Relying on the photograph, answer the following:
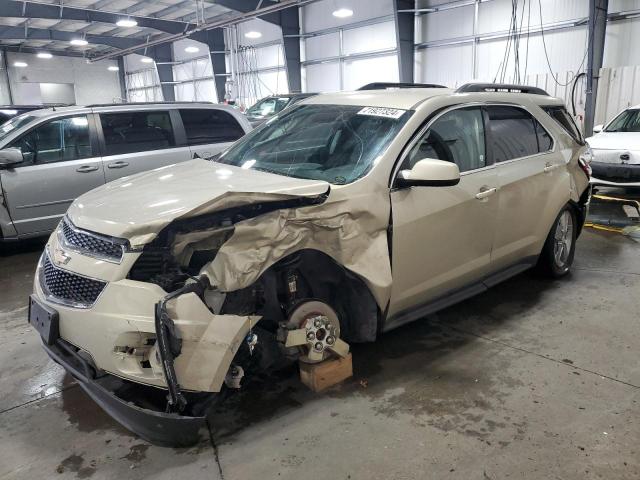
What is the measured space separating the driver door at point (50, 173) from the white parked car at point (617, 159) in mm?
7143

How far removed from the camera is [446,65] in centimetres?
1323

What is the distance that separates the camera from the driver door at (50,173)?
5.38 meters

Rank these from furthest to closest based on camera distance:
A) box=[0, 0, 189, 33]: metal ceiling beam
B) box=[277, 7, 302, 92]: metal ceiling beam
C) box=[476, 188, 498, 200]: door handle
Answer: box=[277, 7, 302, 92]: metal ceiling beam < box=[0, 0, 189, 33]: metal ceiling beam < box=[476, 188, 498, 200]: door handle

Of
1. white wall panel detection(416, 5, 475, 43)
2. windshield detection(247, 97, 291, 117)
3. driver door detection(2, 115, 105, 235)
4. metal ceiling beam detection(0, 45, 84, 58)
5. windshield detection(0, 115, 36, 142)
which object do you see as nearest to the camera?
driver door detection(2, 115, 105, 235)

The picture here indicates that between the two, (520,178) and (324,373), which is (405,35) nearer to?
(520,178)

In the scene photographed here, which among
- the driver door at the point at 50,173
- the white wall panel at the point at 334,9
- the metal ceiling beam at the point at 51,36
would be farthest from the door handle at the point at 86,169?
the metal ceiling beam at the point at 51,36

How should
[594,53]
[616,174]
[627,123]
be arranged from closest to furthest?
[616,174] → [627,123] → [594,53]

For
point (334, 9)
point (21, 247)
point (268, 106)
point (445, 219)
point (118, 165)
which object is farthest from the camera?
point (334, 9)

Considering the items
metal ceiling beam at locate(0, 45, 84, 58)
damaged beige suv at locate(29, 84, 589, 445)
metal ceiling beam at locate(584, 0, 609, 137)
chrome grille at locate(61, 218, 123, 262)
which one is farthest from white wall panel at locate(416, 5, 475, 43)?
metal ceiling beam at locate(0, 45, 84, 58)

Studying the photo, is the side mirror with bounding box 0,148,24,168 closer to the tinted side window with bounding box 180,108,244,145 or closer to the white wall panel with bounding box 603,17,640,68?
the tinted side window with bounding box 180,108,244,145

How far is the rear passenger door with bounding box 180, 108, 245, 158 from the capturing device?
252 inches

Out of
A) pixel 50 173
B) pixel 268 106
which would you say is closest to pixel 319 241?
pixel 50 173

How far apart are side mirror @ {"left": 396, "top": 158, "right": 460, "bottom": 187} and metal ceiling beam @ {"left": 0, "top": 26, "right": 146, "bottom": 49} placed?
21.5 metres

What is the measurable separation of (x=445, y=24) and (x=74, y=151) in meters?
10.5
